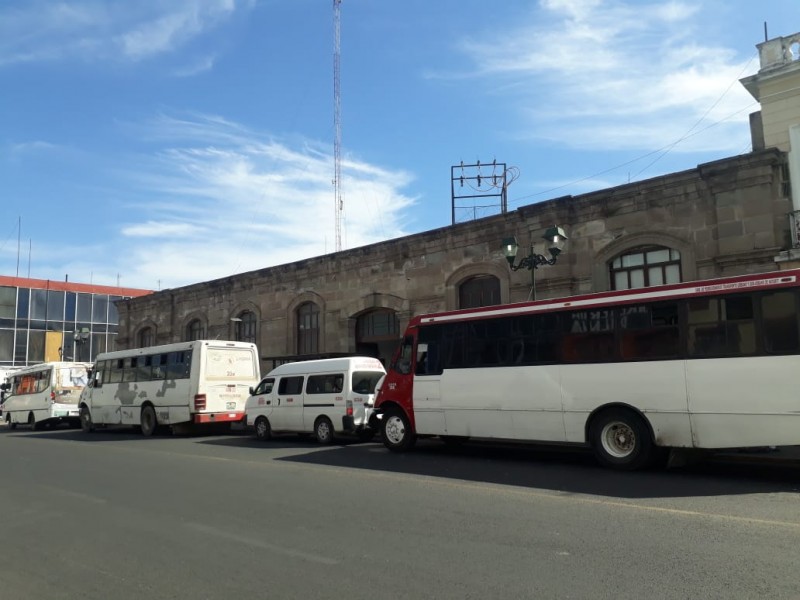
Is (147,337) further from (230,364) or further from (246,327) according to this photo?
(230,364)

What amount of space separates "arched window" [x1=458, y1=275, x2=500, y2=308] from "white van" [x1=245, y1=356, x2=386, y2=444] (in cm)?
537

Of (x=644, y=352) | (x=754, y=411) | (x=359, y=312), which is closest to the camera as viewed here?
(x=754, y=411)

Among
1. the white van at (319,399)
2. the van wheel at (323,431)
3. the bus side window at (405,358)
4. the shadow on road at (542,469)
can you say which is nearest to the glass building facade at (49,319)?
the white van at (319,399)

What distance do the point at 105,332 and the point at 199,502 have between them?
55.0 metres

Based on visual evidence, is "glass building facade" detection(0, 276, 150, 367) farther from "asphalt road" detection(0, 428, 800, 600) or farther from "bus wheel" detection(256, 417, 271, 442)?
"asphalt road" detection(0, 428, 800, 600)

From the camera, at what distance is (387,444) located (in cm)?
1421

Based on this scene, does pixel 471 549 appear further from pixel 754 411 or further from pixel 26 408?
pixel 26 408

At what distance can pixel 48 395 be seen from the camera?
26.0m

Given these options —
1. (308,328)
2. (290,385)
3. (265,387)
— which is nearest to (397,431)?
(290,385)

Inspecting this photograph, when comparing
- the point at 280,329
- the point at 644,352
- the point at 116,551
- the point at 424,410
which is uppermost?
the point at 280,329

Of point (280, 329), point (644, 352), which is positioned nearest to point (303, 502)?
point (644, 352)

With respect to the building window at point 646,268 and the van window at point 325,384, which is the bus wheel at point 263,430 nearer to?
the van window at point 325,384

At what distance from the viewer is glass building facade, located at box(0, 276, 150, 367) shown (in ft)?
170

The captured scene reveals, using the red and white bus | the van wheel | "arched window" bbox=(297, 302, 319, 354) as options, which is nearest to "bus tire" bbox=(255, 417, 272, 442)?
the van wheel
